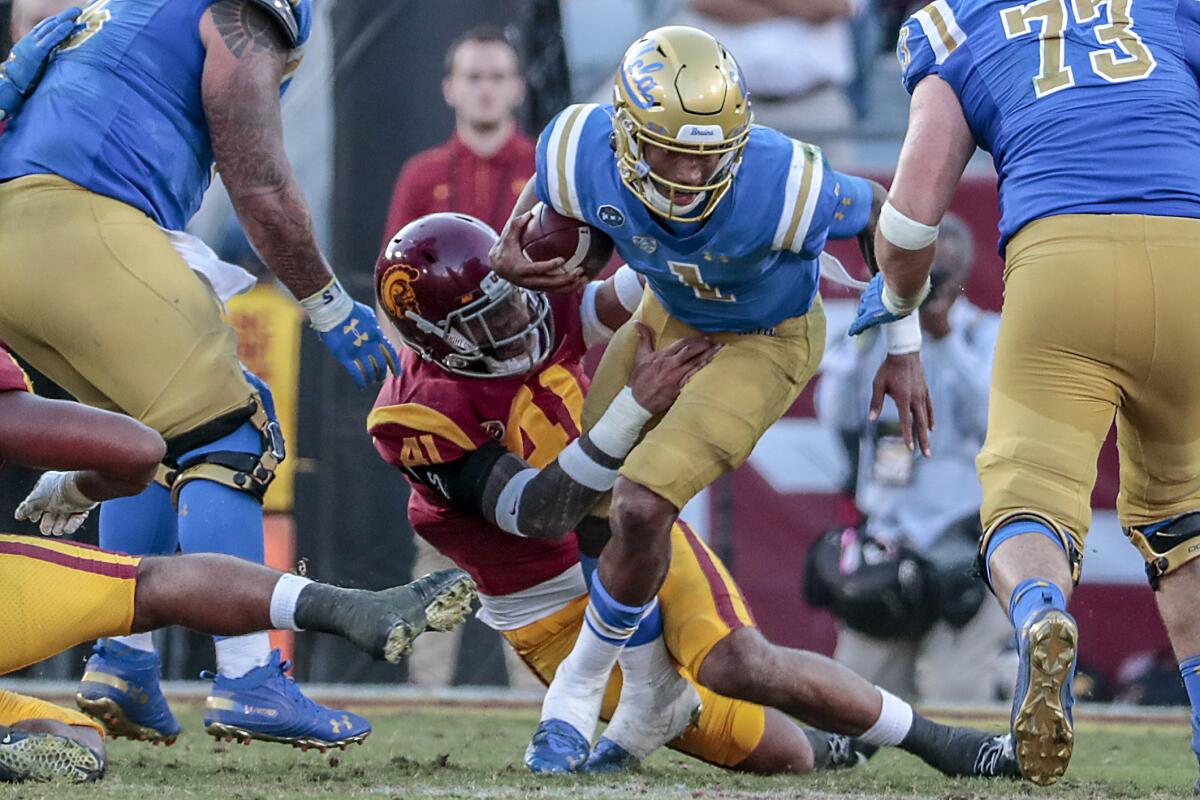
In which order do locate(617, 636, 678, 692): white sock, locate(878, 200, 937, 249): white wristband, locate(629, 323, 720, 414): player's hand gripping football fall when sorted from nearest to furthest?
locate(878, 200, 937, 249): white wristband < locate(629, 323, 720, 414): player's hand gripping football < locate(617, 636, 678, 692): white sock

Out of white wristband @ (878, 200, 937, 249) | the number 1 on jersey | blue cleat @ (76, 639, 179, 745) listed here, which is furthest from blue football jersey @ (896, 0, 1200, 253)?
blue cleat @ (76, 639, 179, 745)

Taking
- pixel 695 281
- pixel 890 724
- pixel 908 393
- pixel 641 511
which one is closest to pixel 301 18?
pixel 695 281

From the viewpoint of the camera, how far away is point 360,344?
398 cm

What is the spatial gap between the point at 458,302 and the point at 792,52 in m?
3.04

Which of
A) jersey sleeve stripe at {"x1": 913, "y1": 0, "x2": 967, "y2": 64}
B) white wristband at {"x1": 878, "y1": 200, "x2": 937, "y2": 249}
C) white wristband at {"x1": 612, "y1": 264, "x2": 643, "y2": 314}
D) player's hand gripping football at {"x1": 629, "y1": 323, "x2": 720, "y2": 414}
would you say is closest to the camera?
white wristband at {"x1": 878, "y1": 200, "x2": 937, "y2": 249}

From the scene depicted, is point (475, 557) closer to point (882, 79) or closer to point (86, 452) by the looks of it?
point (86, 452)

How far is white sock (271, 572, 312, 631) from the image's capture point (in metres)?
3.28

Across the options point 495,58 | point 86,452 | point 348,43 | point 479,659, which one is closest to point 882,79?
point 495,58

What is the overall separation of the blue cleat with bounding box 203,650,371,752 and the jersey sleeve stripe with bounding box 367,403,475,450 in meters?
0.72

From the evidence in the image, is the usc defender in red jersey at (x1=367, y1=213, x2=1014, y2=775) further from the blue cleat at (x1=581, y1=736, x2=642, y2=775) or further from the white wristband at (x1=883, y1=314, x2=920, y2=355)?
the white wristband at (x1=883, y1=314, x2=920, y2=355)

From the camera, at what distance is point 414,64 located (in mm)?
6715

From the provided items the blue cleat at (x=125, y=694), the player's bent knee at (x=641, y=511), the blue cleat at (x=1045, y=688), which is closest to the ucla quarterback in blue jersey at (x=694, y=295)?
the player's bent knee at (x=641, y=511)

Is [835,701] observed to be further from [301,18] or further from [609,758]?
[301,18]

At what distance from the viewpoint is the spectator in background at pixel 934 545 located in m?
6.34
